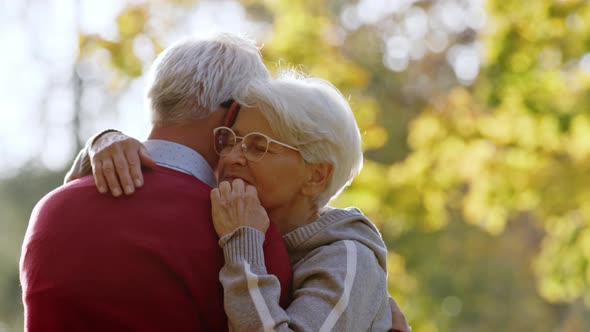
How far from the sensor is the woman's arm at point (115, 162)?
227 cm

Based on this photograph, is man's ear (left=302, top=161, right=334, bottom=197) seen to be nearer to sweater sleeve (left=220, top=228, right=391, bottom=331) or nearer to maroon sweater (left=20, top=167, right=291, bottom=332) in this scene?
sweater sleeve (left=220, top=228, right=391, bottom=331)

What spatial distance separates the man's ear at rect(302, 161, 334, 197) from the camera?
2662 millimetres

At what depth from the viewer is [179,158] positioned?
2428 mm

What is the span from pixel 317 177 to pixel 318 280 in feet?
1.34

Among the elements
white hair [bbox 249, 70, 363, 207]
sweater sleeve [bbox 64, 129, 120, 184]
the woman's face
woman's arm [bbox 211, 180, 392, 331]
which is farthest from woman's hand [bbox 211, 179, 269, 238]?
sweater sleeve [bbox 64, 129, 120, 184]

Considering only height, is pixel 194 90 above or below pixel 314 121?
above

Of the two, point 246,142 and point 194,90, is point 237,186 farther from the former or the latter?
point 194,90

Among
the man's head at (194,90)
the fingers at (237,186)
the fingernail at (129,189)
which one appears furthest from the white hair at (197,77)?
the fingernail at (129,189)

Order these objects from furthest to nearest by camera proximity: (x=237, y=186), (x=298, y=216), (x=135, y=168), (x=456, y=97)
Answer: (x=456, y=97)
(x=298, y=216)
(x=237, y=186)
(x=135, y=168)

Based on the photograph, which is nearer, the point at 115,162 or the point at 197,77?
the point at 115,162

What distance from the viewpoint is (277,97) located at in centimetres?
255

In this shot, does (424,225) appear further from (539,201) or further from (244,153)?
(244,153)

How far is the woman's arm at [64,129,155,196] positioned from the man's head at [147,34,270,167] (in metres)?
0.12

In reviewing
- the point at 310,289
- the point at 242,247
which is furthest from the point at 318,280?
the point at 242,247
